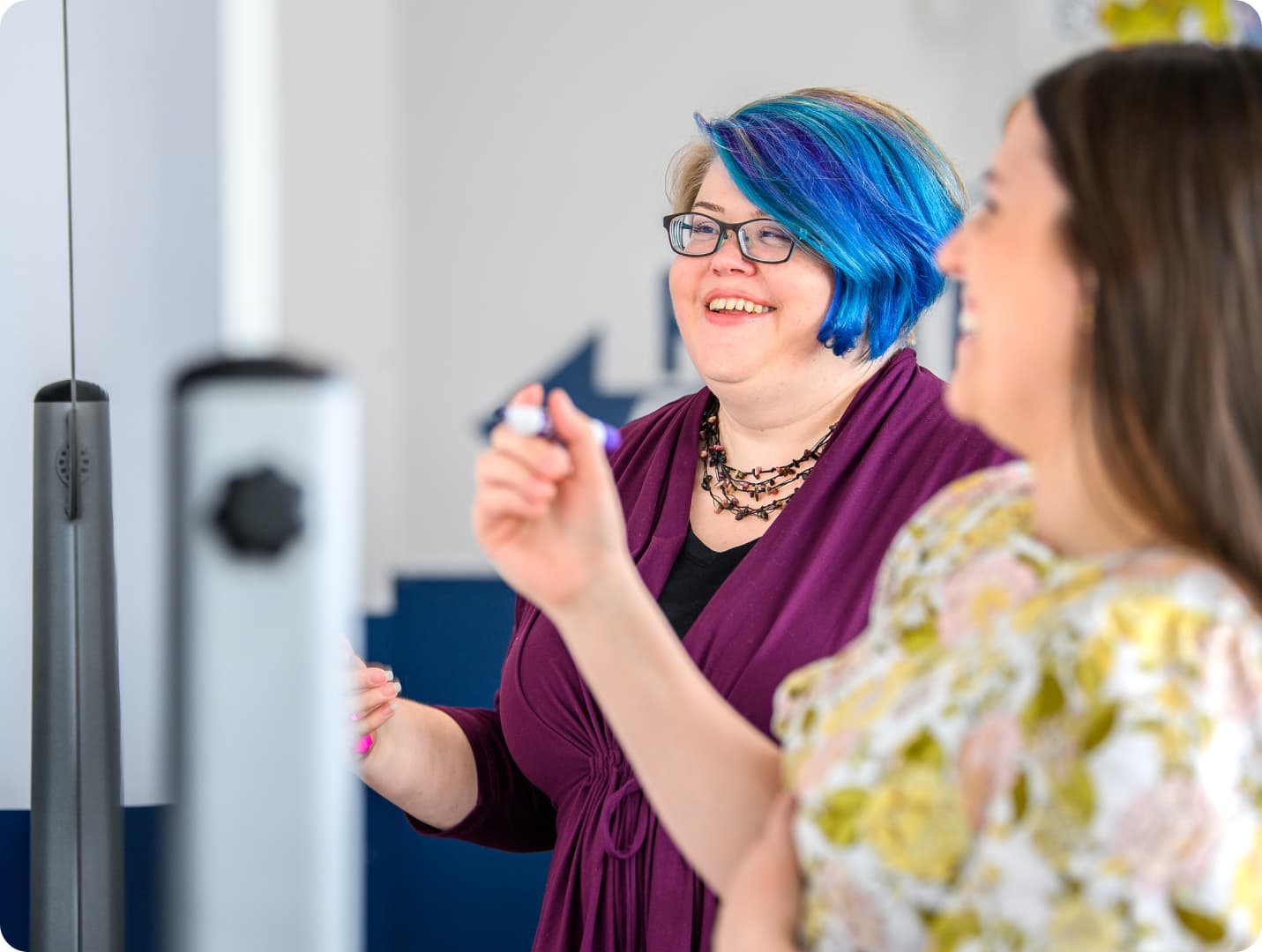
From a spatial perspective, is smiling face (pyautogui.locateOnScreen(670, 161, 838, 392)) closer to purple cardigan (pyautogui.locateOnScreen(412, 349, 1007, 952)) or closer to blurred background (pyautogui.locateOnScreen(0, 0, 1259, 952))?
purple cardigan (pyautogui.locateOnScreen(412, 349, 1007, 952))

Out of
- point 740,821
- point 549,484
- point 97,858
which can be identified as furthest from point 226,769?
point 97,858

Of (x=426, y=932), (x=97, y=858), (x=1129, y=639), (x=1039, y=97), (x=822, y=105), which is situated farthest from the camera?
(x=426, y=932)

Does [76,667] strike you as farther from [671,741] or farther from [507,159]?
[507,159]

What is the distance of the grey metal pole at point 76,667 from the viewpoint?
1164 millimetres

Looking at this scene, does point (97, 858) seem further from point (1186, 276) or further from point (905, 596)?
point (1186, 276)

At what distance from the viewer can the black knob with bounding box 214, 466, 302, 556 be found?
498mm

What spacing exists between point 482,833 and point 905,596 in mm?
846

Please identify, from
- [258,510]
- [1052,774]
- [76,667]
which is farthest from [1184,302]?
[76,667]

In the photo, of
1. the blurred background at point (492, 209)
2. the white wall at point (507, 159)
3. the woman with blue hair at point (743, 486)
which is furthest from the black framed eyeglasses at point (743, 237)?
the white wall at point (507, 159)

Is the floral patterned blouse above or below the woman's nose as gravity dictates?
below

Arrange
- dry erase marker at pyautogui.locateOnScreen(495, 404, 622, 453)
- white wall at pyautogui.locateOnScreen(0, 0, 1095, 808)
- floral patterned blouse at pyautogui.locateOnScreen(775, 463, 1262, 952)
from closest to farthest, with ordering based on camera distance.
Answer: floral patterned blouse at pyautogui.locateOnScreen(775, 463, 1262, 952) < dry erase marker at pyautogui.locateOnScreen(495, 404, 622, 453) < white wall at pyautogui.locateOnScreen(0, 0, 1095, 808)

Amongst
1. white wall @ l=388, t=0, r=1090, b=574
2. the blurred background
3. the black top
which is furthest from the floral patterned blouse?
white wall @ l=388, t=0, r=1090, b=574

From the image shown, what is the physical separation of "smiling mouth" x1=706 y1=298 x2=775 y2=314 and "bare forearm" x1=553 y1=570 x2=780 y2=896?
2.07 ft

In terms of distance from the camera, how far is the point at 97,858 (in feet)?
3.82
